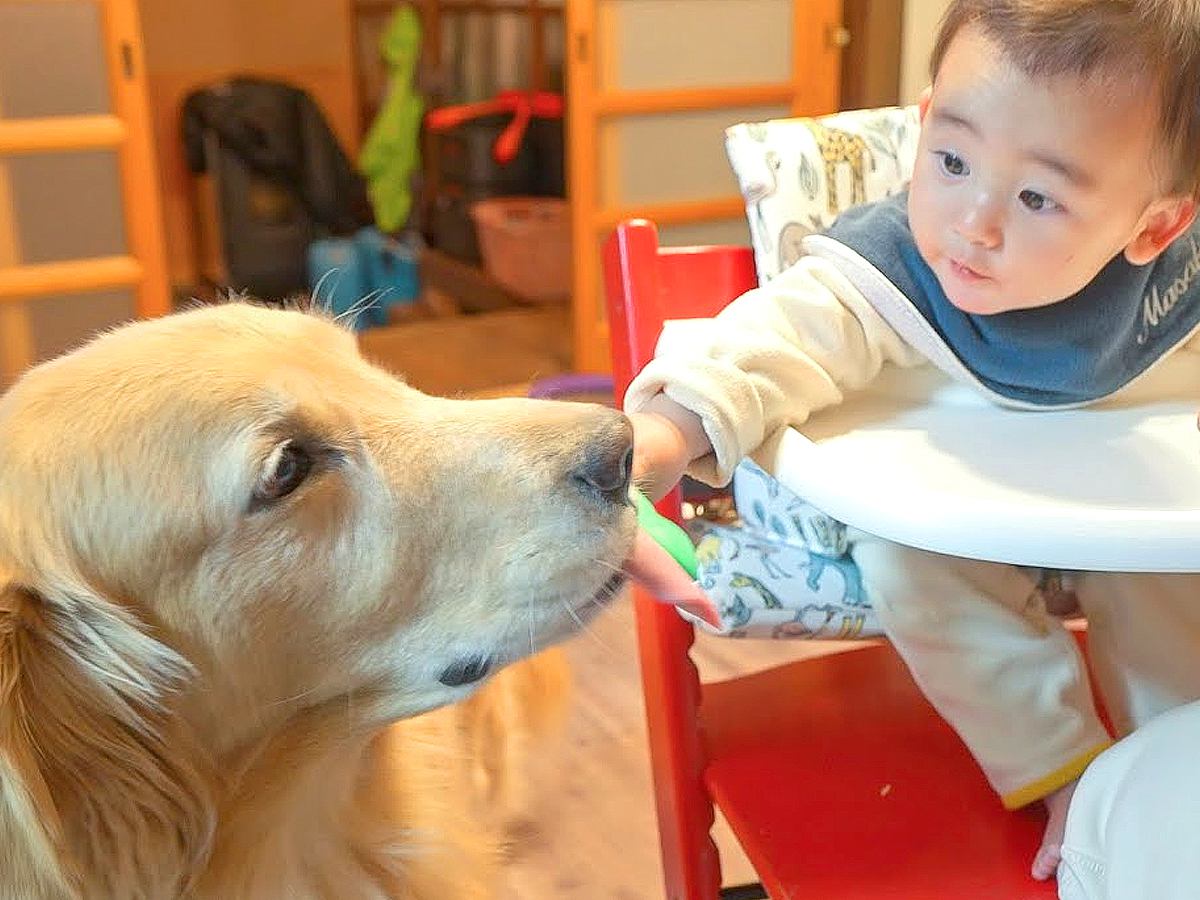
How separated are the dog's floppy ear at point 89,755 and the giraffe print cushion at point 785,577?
1.52 feet

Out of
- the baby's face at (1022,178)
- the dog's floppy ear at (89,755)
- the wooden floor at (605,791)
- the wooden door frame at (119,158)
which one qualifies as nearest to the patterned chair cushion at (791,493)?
the baby's face at (1022,178)

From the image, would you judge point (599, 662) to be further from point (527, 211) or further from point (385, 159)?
point (385, 159)

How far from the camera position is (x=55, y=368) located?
0.85 meters

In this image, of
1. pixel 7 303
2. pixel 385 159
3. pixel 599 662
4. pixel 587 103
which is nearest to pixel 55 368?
pixel 599 662

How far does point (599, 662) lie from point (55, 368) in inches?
55.3

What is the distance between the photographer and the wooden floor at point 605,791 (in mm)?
1648

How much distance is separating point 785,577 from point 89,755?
61 cm

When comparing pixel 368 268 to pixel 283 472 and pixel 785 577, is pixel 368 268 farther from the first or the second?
pixel 283 472

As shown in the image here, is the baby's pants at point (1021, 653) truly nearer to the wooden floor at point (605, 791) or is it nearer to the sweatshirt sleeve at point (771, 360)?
the sweatshirt sleeve at point (771, 360)

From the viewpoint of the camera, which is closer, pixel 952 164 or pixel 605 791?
pixel 952 164

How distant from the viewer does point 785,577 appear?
1.15 metres

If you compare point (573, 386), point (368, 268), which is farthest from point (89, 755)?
point (368, 268)

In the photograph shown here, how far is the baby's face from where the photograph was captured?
2.81 feet

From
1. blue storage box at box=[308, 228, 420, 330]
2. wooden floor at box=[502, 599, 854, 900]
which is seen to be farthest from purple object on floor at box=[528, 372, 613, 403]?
blue storage box at box=[308, 228, 420, 330]
